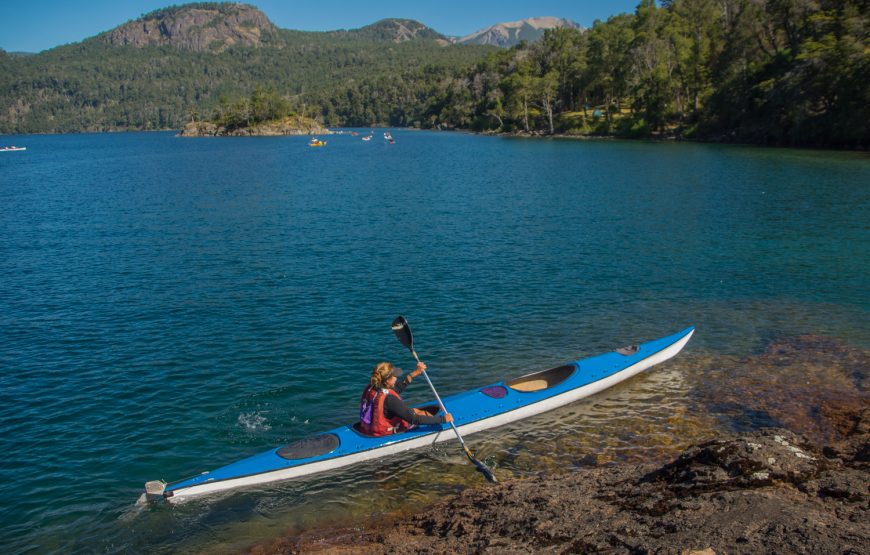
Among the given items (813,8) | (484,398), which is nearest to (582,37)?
(813,8)

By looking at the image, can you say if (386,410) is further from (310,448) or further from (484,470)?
(484,470)

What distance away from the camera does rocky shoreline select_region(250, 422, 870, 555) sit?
249 inches

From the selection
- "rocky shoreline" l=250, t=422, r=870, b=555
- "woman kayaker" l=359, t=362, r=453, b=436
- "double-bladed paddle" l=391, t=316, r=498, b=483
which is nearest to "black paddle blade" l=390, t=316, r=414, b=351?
"double-bladed paddle" l=391, t=316, r=498, b=483

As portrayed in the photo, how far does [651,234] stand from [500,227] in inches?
→ 315

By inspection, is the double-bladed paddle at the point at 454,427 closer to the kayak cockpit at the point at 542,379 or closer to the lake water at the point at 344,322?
the lake water at the point at 344,322

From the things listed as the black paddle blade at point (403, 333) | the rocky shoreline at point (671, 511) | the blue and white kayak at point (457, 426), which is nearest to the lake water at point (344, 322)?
the blue and white kayak at point (457, 426)

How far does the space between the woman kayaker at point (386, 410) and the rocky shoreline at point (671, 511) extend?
186 cm

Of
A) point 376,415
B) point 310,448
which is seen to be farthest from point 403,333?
point 310,448

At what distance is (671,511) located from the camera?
7172 mm

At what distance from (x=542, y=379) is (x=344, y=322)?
24.5 feet

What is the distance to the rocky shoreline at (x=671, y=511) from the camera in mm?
6324

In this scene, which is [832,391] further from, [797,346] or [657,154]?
[657,154]

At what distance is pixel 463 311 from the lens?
763 inches

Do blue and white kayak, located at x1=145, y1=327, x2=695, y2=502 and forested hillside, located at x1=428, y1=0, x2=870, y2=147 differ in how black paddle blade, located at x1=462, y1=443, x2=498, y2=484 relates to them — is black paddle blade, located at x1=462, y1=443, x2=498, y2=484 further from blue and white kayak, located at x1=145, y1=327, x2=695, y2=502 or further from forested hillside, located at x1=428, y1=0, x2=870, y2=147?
forested hillside, located at x1=428, y1=0, x2=870, y2=147
